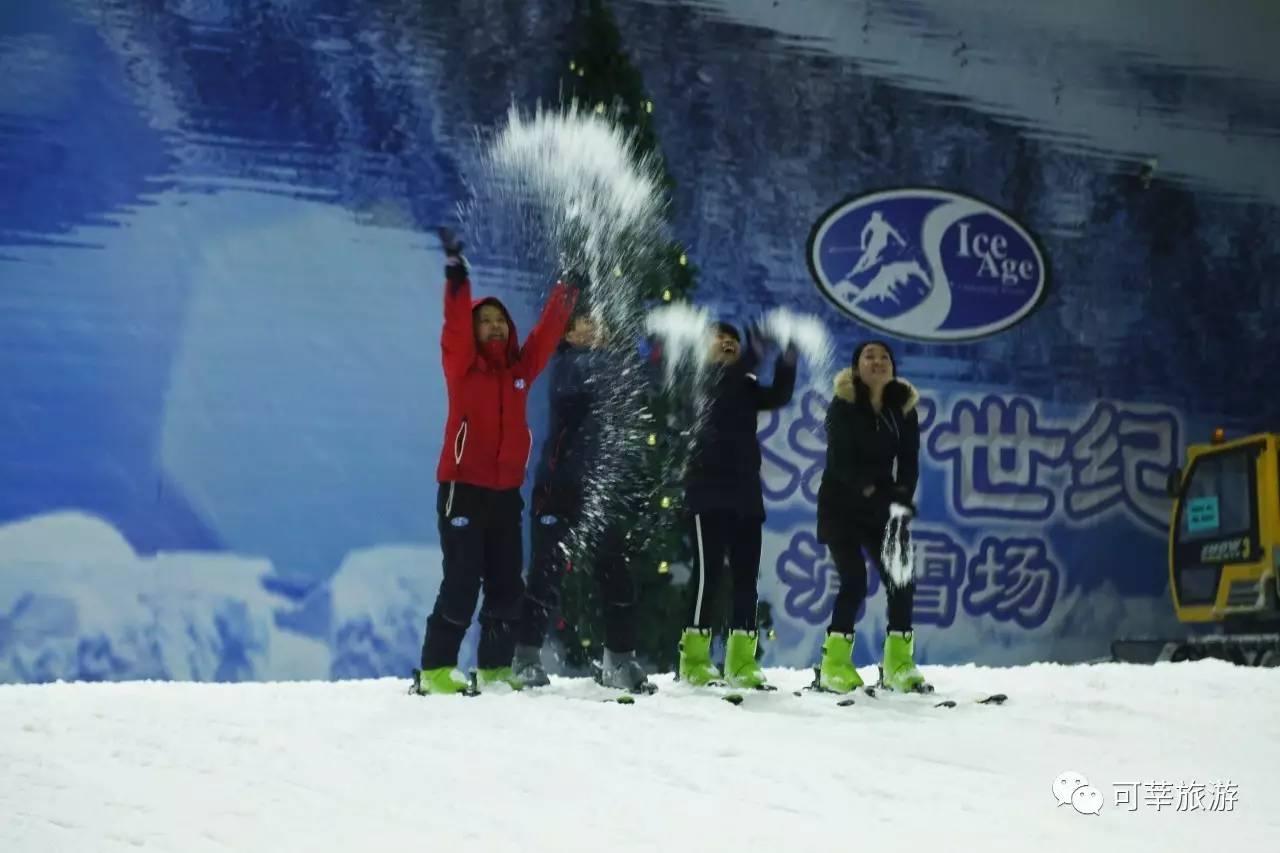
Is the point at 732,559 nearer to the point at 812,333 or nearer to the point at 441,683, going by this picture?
the point at 441,683

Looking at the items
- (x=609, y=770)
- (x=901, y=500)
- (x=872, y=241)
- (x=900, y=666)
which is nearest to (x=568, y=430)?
(x=901, y=500)

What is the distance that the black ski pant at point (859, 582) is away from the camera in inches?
192

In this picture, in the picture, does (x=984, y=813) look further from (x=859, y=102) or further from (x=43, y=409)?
(x=859, y=102)

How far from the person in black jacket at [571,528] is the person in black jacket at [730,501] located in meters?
0.25

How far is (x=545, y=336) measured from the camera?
4902 mm

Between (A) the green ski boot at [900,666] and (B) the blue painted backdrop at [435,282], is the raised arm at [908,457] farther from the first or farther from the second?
(B) the blue painted backdrop at [435,282]

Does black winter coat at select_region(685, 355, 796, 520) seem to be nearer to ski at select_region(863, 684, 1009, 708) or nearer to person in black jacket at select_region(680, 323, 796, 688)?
person in black jacket at select_region(680, 323, 796, 688)

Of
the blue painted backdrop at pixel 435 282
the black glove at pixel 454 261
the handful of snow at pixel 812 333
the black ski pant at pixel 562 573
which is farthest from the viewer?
the handful of snow at pixel 812 333

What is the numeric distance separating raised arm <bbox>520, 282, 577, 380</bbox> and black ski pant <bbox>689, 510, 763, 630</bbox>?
0.78 meters

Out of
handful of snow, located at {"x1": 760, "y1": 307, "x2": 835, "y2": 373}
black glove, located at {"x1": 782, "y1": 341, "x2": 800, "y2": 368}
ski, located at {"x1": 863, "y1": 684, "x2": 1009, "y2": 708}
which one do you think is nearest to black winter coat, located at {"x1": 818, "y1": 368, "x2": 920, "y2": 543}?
black glove, located at {"x1": 782, "y1": 341, "x2": 800, "y2": 368}

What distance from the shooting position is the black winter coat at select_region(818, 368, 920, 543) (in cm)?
495

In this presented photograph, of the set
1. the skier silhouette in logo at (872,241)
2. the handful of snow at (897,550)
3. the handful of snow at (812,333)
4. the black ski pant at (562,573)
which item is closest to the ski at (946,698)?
the handful of snow at (897,550)

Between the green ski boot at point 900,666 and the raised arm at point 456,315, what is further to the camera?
the green ski boot at point 900,666

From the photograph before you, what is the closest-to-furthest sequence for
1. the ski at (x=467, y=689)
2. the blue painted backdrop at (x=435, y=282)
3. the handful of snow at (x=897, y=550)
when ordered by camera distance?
the ski at (x=467, y=689) < the handful of snow at (x=897, y=550) < the blue painted backdrop at (x=435, y=282)
